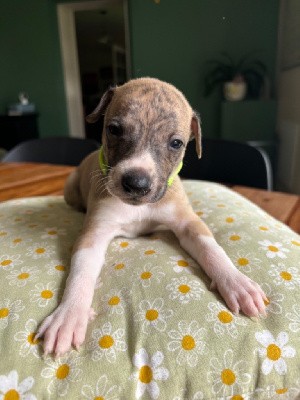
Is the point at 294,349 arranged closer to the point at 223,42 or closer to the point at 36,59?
the point at 223,42

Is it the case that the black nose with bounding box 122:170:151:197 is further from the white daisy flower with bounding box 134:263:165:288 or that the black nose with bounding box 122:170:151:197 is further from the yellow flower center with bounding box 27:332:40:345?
the yellow flower center with bounding box 27:332:40:345

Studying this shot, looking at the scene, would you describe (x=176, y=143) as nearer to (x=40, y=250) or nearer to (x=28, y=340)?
(x=40, y=250)

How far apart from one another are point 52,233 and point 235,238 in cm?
60

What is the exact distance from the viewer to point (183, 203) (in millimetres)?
1273

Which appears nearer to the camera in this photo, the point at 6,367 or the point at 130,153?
the point at 6,367

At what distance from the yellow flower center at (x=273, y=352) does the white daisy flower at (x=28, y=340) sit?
1.56ft

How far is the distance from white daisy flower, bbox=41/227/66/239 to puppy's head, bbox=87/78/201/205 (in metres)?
0.27

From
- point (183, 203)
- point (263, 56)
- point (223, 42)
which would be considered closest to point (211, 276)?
point (183, 203)

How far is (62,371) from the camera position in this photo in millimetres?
703

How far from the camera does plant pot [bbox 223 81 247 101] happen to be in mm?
3895

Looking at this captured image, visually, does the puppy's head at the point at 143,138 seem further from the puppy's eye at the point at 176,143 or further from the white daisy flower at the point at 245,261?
the white daisy flower at the point at 245,261

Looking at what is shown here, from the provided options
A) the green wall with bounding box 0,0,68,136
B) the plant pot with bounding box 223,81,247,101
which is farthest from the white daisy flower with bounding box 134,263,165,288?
the green wall with bounding box 0,0,68,136

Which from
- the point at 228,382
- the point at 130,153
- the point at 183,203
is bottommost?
the point at 228,382

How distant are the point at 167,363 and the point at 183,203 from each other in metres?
0.65
